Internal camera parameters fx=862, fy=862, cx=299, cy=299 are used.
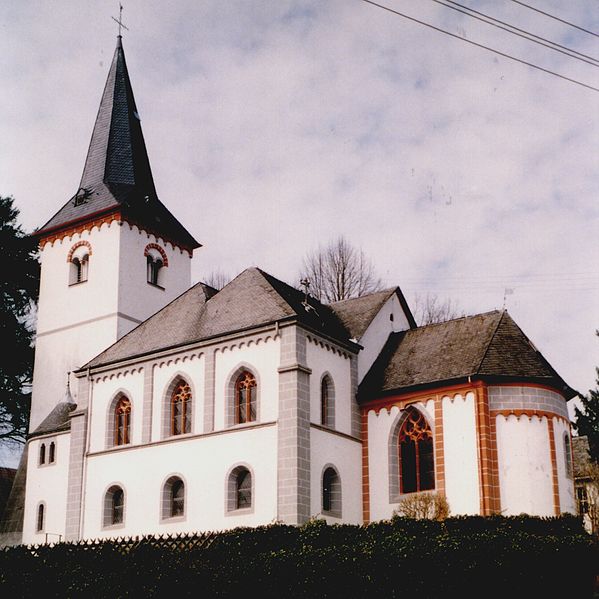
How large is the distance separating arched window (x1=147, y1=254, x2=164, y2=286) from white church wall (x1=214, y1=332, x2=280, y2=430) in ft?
37.7

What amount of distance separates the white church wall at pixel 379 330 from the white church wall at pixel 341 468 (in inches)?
112

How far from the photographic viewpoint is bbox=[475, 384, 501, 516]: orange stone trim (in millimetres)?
25297

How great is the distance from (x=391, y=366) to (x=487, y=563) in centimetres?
1187

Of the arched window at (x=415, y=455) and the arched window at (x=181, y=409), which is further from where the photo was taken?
the arched window at (x=181, y=409)

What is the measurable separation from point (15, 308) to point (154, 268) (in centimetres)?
826

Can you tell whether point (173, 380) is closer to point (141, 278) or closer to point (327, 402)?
point (327, 402)

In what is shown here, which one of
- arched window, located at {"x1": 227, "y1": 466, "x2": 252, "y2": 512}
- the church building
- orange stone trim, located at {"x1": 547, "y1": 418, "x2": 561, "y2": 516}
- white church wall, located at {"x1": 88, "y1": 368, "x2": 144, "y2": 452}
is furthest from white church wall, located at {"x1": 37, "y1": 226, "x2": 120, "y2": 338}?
orange stone trim, located at {"x1": 547, "y1": 418, "x2": 561, "y2": 516}

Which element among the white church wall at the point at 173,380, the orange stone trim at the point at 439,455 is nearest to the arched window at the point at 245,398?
the white church wall at the point at 173,380

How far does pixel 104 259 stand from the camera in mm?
37469

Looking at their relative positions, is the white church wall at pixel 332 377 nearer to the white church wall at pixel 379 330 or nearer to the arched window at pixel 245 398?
the white church wall at pixel 379 330

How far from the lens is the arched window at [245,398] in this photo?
27047 mm

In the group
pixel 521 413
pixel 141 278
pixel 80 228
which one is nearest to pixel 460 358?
pixel 521 413

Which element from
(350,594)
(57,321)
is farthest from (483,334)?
(57,321)

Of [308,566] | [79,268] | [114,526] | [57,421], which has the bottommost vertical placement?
[308,566]
